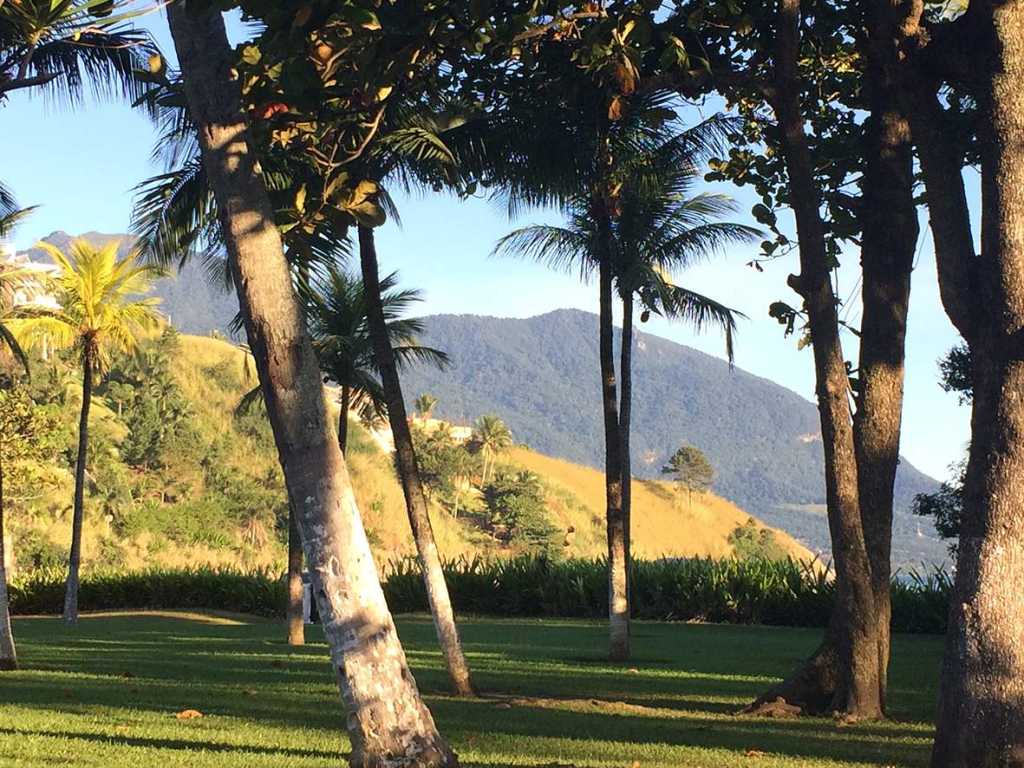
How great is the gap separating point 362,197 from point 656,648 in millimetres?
12507

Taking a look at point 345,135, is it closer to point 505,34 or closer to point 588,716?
point 505,34

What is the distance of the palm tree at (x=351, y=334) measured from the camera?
24891 mm

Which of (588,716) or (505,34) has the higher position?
(505,34)

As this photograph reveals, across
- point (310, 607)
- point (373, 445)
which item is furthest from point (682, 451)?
point (310, 607)

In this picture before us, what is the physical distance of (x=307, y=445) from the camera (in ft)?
22.7

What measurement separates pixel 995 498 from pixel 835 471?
2947mm

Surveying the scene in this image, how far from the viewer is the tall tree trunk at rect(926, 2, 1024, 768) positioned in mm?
7246

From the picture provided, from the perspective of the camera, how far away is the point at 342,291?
25.6m

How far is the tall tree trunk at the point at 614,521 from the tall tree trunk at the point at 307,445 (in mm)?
10056

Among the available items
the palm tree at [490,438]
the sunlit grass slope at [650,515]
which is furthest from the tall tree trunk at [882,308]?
the sunlit grass slope at [650,515]

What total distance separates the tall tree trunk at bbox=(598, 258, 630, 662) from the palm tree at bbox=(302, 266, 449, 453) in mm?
7206

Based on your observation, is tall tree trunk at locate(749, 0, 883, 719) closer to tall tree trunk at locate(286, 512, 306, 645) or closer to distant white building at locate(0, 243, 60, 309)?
tall tree trunk at locate(286, 512, 306, 645)

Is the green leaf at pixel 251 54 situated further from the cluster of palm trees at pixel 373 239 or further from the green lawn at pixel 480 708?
the green lawn at pixel 480 708

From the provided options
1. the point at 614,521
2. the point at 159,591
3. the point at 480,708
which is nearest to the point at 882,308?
the point at 480,708
